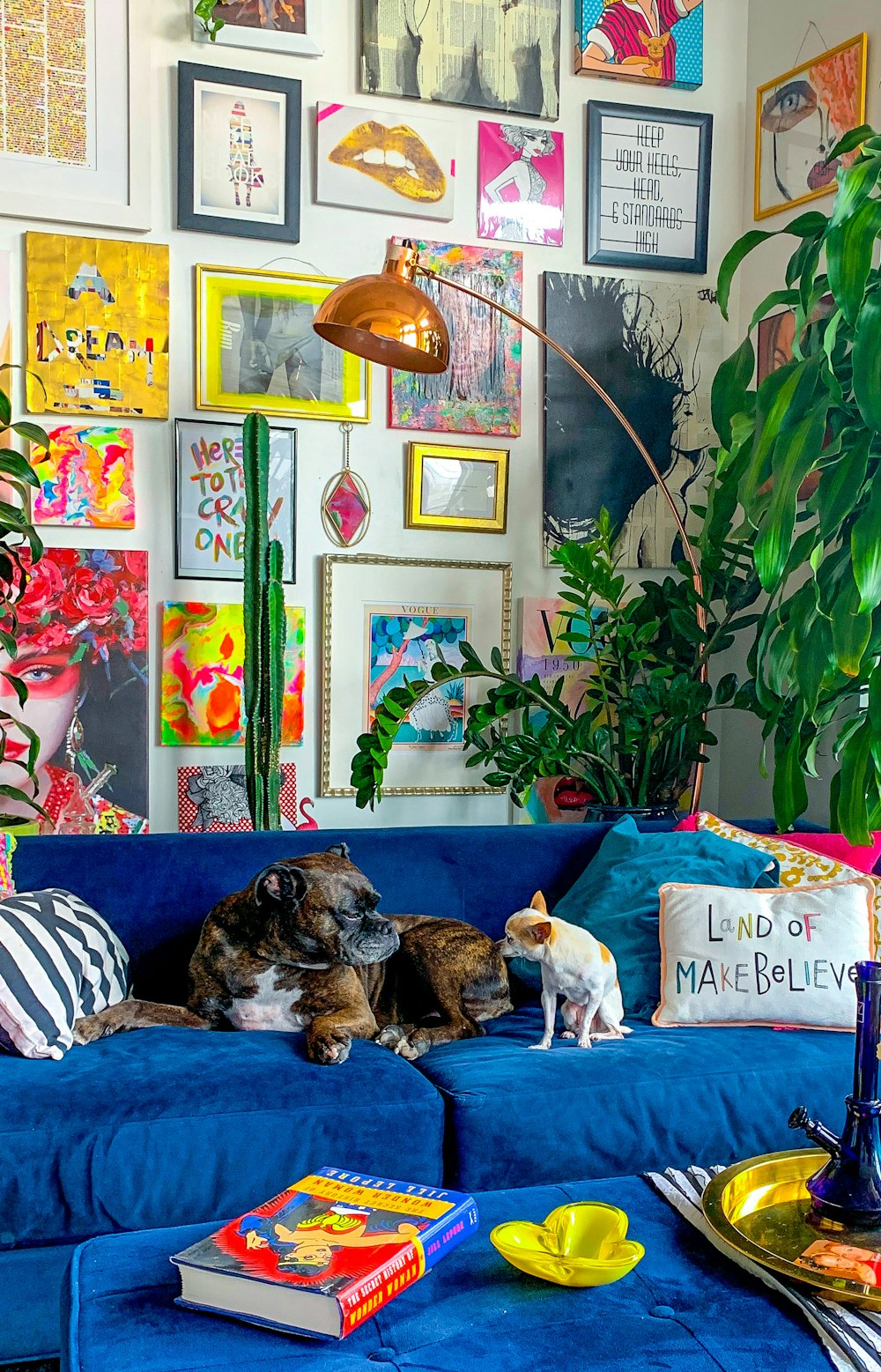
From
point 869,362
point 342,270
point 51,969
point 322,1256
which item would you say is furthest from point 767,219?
point 322,1256

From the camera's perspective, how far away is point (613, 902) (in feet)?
8.22

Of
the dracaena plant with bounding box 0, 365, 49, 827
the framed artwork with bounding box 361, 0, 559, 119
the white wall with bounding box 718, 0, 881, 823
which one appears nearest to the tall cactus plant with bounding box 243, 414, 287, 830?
the dracaena plant with bounding box 0, 365, 49, 827

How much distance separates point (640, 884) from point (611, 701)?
89 centimetres

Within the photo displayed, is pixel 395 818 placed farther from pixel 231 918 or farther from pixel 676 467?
pixel 676 467

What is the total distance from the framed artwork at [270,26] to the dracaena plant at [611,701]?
1497mm

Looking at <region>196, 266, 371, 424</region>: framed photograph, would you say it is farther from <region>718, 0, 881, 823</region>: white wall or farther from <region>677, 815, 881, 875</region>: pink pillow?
<region>677, 815, 881, 875</region>: pink pillow

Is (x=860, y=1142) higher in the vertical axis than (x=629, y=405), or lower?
lower

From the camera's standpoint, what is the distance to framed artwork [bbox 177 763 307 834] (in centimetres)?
311

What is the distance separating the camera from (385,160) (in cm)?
326

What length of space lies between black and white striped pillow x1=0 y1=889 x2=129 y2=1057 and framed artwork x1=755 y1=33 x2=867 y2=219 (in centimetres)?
255

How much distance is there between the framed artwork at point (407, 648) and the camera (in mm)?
3258

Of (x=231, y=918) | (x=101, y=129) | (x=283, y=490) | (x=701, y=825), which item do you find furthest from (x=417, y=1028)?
(x=101, y=129)

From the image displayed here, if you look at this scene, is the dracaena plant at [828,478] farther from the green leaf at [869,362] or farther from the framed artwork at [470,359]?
the framed artwork at [470,359]

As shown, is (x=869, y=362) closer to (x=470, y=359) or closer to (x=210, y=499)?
(x=470, y=359)
